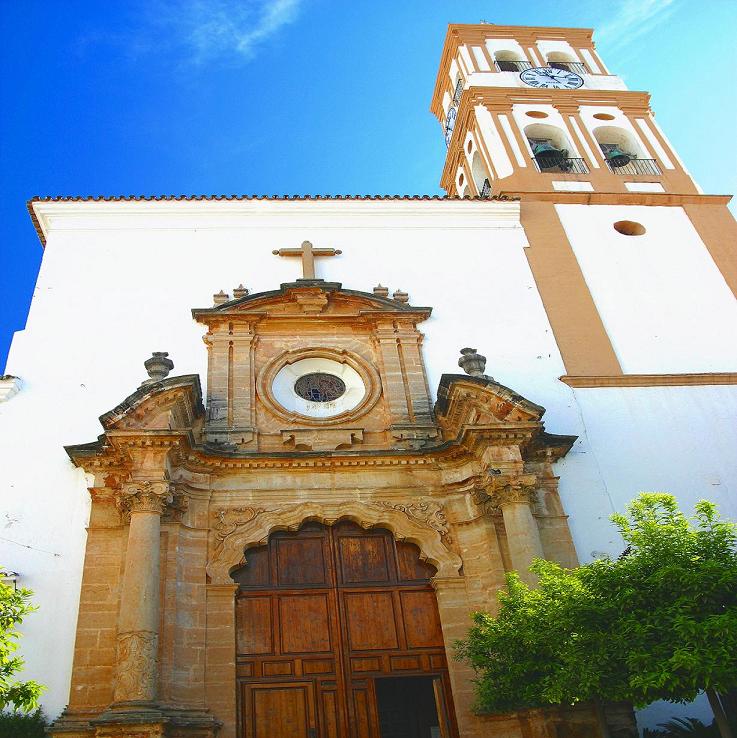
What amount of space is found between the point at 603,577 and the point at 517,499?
248 centimetres

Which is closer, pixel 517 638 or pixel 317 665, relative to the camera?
pixel 517 638

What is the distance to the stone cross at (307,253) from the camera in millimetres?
12234

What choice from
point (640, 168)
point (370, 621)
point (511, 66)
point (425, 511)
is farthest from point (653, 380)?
point (511, 66)

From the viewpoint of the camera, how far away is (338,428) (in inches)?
404

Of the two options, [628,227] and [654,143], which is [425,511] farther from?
[654,143]

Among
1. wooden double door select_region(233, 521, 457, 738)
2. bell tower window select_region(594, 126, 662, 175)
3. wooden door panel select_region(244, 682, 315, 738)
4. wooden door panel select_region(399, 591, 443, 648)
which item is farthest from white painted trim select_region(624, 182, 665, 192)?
wooden door panel select_region(244, 682, 315, 738)

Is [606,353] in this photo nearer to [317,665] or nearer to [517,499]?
[517,499]

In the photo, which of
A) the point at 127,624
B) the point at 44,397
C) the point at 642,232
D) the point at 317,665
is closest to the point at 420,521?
the point at 317,665

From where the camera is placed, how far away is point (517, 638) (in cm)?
699

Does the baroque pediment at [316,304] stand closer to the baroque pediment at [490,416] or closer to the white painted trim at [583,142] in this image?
the baroque pediment at [490,416]

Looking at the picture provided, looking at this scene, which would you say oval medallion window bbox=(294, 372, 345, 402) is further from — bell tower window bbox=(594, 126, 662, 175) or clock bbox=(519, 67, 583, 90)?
clock bbox=(519, 67, 583, 90)

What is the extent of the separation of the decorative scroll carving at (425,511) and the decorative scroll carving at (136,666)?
3154mm

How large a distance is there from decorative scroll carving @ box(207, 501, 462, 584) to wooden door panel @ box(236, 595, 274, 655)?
47 cm

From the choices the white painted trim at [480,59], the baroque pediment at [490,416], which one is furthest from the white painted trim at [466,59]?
the baroque pediment at [490,416]
